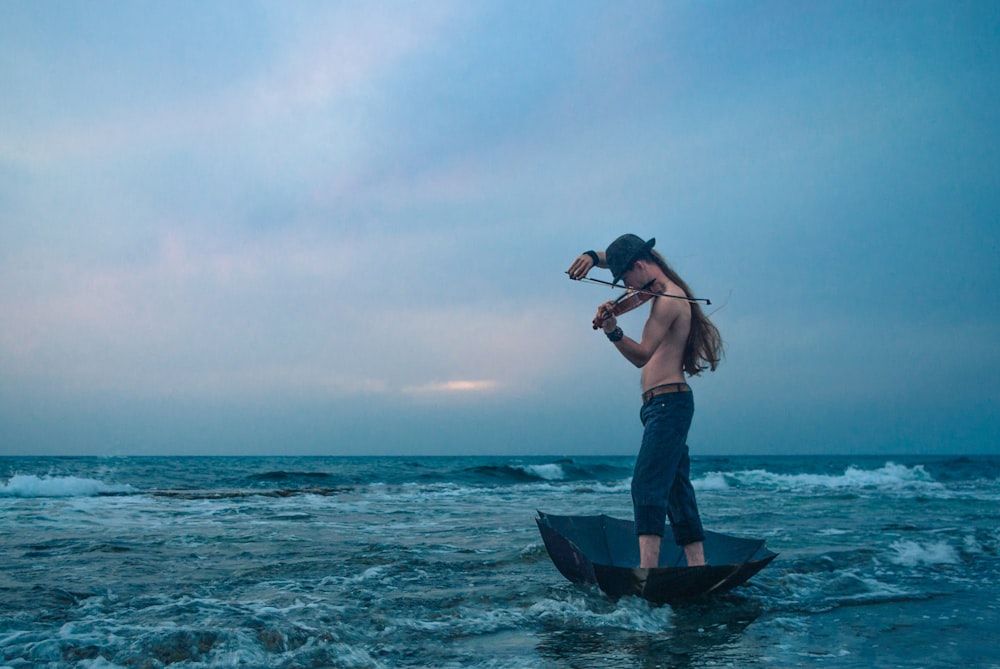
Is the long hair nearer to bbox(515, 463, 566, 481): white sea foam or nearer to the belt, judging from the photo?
the belt

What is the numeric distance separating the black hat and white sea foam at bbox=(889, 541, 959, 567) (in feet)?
13.7

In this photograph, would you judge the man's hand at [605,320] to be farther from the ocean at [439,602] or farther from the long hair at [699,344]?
the ocean at [439,602]

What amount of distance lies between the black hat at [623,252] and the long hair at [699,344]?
138 mm

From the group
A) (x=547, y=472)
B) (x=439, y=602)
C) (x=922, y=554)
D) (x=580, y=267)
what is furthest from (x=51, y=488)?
(x=547, y=472)

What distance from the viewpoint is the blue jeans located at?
370 centimetres

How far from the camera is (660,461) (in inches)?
148

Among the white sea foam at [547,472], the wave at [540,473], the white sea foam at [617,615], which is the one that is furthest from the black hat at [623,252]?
the white sea foam at [547,472]

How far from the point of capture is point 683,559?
4.62 metres

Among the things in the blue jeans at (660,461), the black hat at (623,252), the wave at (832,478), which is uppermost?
the black hat at (623,252)

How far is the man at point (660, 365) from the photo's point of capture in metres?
3.71

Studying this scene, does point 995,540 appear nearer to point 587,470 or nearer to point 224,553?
point 224,553

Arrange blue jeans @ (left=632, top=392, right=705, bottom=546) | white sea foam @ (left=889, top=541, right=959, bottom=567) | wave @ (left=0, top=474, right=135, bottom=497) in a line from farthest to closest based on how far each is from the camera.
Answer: wave @ (left=0, top=474, right=135, bottom=497) < white sea foam @ (left=889, top=541, right=959, bottom=567) < blue jeans @ (left=632, top=392, right=705, bottom=546)

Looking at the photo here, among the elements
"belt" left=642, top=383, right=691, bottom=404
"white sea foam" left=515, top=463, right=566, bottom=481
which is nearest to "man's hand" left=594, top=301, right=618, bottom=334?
"belt" left=642, top=383, right=691, bottom=404

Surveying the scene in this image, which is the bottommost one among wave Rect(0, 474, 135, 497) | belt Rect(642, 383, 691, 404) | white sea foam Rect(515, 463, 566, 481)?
white sea foam Rect(515, 463, 566, 481)
